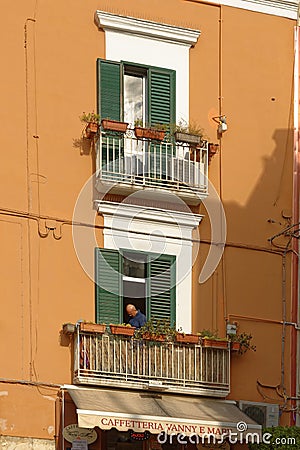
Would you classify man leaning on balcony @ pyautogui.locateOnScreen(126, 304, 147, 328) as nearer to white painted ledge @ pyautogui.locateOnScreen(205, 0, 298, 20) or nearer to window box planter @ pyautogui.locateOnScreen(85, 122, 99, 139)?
window box planter @ pyautogui.locateOnScreen(85, 122, 99, 139)

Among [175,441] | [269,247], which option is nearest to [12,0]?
[269,247]

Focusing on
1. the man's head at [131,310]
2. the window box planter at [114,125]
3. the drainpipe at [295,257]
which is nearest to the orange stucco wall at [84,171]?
the drainpipe at [295,257]

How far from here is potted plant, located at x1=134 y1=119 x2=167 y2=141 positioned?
80.3ft

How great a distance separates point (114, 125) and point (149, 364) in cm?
376

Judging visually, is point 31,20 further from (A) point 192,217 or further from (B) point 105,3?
(A) point 192,217

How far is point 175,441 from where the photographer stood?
77.7 ft

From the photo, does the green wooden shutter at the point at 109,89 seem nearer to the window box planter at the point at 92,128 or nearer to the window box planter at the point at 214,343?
the window box planter at the point at 92,128

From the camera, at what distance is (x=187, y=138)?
24781 mm

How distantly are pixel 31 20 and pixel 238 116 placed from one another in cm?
384

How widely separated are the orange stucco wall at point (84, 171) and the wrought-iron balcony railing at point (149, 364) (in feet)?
1.23

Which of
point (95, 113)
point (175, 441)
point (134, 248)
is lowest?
point (175, 441)

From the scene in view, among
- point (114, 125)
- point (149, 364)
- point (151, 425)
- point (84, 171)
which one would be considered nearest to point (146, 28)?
point (114, 125)

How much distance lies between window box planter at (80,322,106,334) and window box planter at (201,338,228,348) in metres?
1.69

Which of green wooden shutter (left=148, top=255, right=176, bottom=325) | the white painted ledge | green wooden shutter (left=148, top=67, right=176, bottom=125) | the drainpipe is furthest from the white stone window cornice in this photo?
green wooden shutter (left=148, top=255, right=176, bottom=325)
